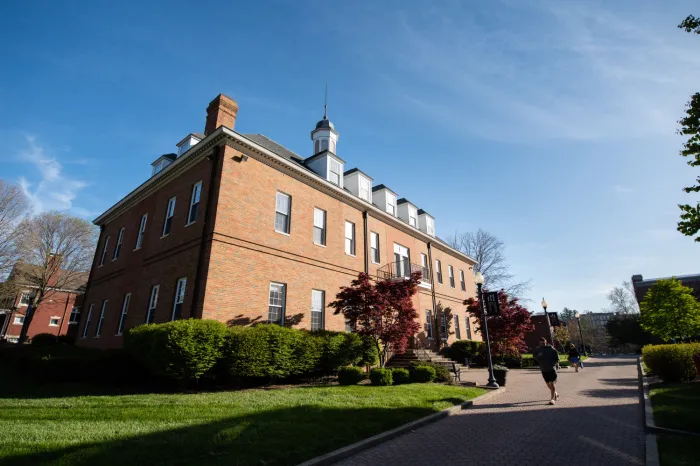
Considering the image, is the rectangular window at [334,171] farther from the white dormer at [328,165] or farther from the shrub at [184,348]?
the shrub at [184,348]

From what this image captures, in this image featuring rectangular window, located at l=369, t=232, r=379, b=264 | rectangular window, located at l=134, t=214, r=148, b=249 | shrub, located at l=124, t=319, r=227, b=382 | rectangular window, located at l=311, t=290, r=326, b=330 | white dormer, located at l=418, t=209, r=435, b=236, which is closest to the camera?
shrub, located at l=124, t=319, r=227, b=382

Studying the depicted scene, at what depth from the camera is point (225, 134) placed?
14180 millimetres

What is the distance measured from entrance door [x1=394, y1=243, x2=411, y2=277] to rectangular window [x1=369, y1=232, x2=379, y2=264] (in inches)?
51.5

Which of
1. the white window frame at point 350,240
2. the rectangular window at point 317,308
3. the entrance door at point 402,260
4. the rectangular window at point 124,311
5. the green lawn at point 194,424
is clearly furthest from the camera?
the entrance door at point 402,260

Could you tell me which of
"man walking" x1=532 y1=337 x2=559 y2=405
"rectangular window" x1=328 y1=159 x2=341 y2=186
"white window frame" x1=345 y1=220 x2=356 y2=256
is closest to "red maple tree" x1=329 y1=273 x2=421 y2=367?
"white window frame" x1=345 y1=220 x2=356 y2=256

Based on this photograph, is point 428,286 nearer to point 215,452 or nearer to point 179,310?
point 179,310

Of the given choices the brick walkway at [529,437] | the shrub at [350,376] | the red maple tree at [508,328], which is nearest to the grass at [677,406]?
the brick walkway at [529,437]

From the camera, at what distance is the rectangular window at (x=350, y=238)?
19.1 meters

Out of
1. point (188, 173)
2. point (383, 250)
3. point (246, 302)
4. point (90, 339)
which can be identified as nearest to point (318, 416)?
point (246, 302)

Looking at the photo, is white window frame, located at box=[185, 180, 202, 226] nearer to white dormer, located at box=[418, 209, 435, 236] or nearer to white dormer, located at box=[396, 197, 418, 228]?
white dormer, located at box=[396, 197, 418, 228]

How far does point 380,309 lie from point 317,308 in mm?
3323

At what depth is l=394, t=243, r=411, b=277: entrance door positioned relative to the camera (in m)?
21.8

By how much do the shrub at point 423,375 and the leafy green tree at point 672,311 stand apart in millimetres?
23074

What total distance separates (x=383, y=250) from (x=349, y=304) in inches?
291
